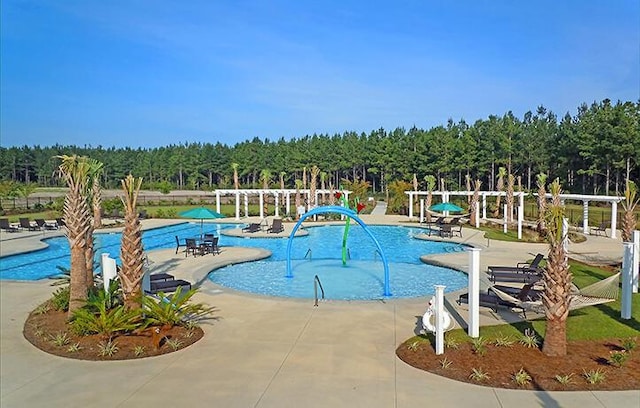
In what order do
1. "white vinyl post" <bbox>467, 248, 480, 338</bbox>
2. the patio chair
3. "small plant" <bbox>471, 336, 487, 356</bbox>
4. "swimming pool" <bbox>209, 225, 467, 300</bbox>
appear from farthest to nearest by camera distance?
1. the patio chair
2. "swimming pool" <bbox>209, 225, 467, 300</bbox>
3. "white vinyl post" <bbox>467, 248, 480, 338</bbox>
4. "small plant" <bbox>471, 336, 487, 356</bbox>

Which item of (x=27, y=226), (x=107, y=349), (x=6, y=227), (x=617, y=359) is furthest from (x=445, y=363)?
(x=6, y=227)

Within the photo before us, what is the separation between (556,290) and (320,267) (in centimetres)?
1127

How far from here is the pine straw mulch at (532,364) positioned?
675cm

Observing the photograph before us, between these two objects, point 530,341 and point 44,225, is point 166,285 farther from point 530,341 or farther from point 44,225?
point 44,225

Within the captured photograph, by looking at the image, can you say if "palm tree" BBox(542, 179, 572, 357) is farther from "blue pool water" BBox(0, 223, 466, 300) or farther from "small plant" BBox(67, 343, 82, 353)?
"small plant" BBox(67, 343, 82, 353)

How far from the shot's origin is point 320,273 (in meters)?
17.2

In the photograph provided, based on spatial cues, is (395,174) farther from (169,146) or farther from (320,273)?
(169,146)

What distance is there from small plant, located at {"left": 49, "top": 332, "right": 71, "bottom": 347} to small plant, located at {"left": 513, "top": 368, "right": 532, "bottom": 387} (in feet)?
24.8

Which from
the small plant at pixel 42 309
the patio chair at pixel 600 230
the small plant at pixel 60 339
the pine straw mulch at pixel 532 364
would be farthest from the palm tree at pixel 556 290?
the patio chair at pixel 600 230

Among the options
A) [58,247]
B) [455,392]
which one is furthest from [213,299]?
[58,247]

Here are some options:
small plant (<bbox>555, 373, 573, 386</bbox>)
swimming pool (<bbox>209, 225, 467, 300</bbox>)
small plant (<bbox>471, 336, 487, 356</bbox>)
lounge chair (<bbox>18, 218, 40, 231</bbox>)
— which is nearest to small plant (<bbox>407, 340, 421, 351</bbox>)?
small plant (<bbox>471, 336, 487, 356</bbox>)

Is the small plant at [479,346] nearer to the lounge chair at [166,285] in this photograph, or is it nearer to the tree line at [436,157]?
the lounge chair at [166,285]

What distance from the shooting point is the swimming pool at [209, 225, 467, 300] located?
14.7 metres

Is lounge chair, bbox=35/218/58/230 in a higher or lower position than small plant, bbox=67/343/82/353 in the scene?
higher
